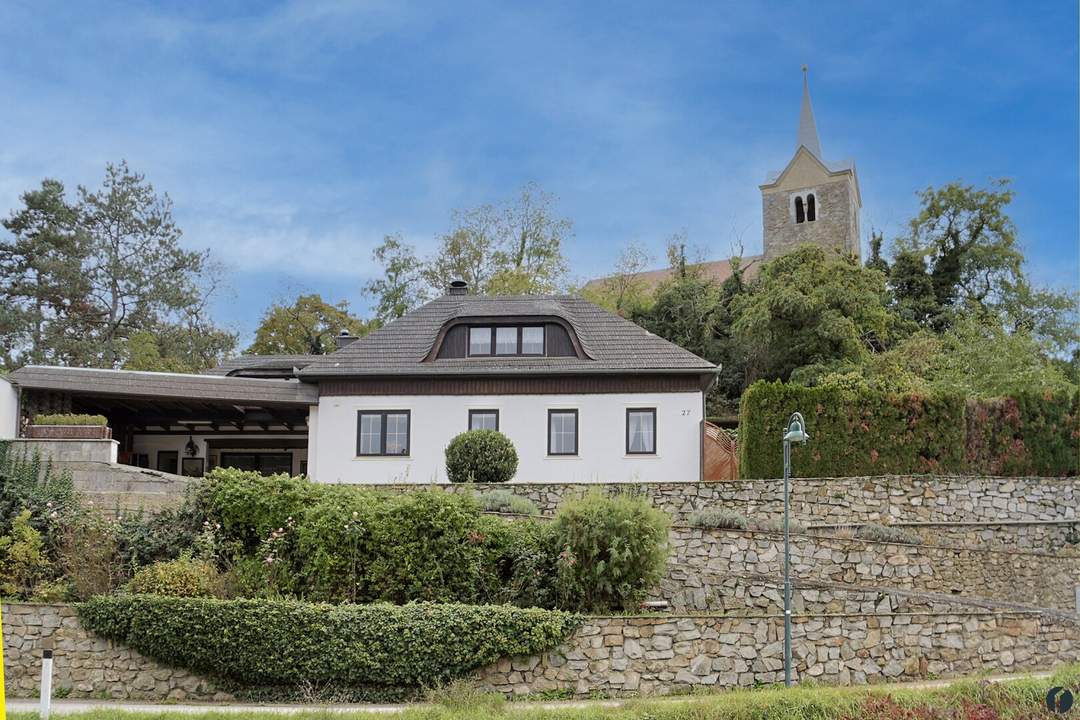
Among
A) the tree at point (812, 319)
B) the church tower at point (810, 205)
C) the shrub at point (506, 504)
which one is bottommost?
the shrub at point (506, 504)

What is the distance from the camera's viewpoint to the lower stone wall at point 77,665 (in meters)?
14.0

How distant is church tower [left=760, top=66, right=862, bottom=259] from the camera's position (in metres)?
58.9

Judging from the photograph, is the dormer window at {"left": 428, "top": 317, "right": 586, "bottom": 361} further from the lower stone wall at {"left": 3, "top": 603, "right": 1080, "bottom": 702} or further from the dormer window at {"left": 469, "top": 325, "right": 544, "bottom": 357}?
the lower stone wall at {"left": 3, "top": 603, "right": 1080, "bottom": 702}

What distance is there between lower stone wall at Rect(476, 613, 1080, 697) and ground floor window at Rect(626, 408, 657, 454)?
1043 centimetres

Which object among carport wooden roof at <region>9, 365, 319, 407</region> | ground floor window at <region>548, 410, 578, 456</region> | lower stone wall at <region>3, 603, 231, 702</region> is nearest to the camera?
lower stone wall at <region>3, 603, 231, 702</region>

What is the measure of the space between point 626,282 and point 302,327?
595 inches

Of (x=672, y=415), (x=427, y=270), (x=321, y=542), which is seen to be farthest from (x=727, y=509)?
(x=427, y=270)

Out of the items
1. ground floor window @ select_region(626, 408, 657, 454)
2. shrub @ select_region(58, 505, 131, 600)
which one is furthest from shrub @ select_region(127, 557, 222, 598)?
ground floor window @ select_region(626, 408, 657, 454)

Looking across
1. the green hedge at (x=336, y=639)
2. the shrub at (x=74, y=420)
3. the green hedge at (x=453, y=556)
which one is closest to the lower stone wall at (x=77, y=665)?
the green hedge at (x=336, y=639)

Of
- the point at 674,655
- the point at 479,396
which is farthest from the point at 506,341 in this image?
the point at 674,655

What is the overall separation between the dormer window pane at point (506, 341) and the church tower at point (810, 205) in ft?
117

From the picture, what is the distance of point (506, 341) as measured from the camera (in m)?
26.3

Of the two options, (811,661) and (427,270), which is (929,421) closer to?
(811,661)

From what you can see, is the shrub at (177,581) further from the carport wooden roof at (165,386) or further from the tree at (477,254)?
the tree at (477,254)
